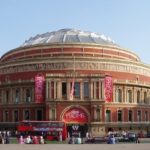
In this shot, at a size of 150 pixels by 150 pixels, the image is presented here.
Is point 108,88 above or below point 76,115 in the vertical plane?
above

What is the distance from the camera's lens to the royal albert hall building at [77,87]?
2995 inches

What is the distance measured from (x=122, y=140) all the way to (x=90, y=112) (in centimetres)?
1523

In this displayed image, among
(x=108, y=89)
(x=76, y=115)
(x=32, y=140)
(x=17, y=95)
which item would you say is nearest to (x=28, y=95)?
(x=17, y=95)

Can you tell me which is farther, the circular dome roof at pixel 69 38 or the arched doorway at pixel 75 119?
the circular dome roof at pixel 69 38

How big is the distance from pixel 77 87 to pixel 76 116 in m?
4.74

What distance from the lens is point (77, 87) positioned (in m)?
77.0

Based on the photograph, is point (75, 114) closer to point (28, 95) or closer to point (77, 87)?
point (77, 87)

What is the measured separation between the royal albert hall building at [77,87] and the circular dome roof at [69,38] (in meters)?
0.80

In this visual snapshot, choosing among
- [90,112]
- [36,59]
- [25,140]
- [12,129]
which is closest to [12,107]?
[12,129]

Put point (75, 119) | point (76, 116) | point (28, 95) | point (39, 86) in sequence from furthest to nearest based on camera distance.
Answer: point (28, 95)
point (39, 86)
point (75, 119)
point (76, 116)

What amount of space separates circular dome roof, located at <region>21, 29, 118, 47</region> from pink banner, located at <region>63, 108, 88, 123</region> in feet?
54.0

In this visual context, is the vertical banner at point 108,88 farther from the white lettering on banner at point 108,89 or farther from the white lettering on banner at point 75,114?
the white lettering on banner at point 75,114

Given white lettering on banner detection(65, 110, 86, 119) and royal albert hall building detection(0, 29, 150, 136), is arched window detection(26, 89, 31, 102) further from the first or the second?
white lettering on banner detection(65, 110, 86, 119)

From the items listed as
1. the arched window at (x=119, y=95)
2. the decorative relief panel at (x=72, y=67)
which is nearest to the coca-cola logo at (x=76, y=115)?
the decorative relief panel at (x=72, y=67)
